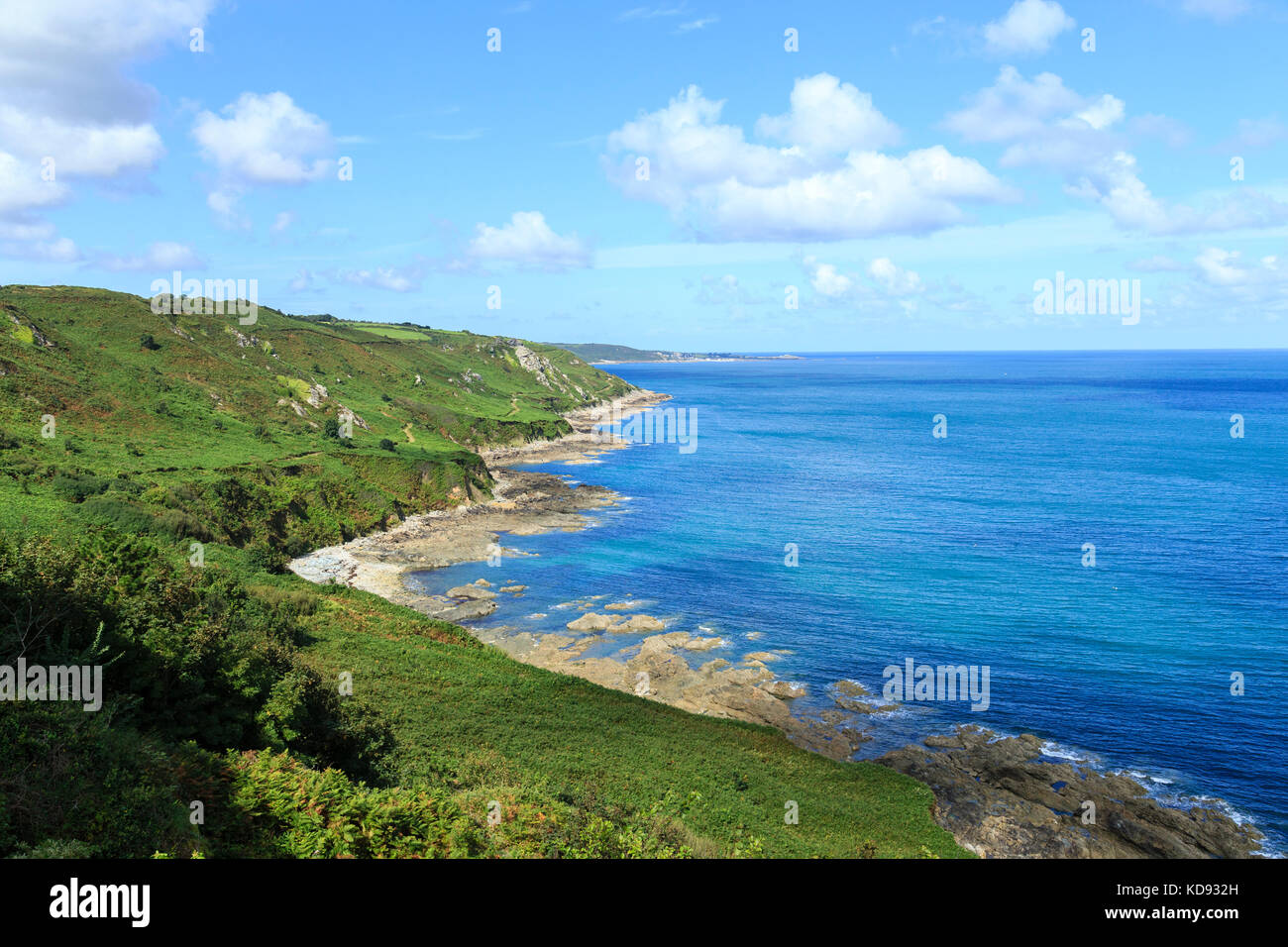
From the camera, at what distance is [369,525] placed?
283 feet

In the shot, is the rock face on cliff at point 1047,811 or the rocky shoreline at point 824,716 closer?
the rock face on cliff at point 1047,811

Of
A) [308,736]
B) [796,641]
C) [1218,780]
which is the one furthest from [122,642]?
[1218,780]

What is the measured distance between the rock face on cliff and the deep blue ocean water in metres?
1.97

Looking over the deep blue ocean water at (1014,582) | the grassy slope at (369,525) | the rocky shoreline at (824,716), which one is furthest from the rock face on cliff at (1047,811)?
the grassy slope at (369,525)

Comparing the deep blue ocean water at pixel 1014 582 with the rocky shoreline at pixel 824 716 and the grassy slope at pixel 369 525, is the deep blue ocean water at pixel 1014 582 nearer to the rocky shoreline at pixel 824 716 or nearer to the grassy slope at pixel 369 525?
the rocky shoreline at pixel 824 716

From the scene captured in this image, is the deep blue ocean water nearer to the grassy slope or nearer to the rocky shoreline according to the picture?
the rocky shoreline

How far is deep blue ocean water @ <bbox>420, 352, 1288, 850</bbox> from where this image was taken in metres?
43.6

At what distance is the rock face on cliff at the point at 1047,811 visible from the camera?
32.9m

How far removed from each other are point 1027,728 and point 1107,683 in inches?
354

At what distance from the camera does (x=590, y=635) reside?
57969 mm

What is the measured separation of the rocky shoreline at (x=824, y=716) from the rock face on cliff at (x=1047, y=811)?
6 centimetres

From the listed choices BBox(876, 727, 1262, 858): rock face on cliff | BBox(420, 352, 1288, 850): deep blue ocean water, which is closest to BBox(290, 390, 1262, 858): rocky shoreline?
BBox(876, 727, 1262, 858): rock face on cliff

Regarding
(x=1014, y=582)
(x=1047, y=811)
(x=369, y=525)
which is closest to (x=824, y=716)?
(x=1047, y=811)

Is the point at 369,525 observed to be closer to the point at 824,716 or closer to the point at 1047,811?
the point at 824,716
